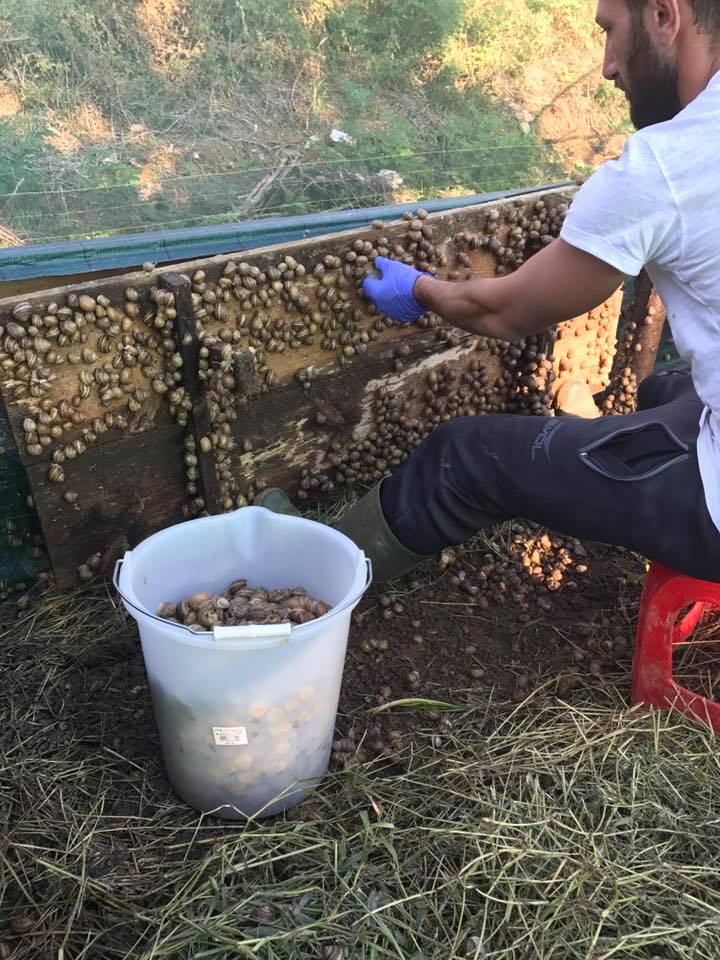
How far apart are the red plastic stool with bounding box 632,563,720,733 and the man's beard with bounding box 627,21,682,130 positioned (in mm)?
1269

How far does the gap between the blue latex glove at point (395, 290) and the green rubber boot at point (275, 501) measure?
0.73 metres

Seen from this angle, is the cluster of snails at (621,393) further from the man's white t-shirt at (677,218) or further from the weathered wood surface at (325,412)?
the man's white t-shirt at (677,218)

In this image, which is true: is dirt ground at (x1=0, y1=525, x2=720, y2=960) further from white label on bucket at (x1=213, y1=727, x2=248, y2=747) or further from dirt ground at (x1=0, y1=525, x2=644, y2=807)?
white label on bucket at (x1=213, y1=727, x2=248, y2=747)

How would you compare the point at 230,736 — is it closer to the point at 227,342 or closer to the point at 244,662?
the point at 244,662

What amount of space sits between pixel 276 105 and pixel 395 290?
6.44 metres

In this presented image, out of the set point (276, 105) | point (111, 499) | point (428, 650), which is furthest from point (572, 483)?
point (276, 105)

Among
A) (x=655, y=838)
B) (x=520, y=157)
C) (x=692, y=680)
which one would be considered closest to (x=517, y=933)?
(x=655, y=838)

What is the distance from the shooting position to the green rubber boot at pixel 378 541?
2.70 m

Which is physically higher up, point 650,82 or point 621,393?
point 650,82

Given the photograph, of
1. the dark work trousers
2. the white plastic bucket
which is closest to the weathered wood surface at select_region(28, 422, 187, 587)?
the white plastic bucket

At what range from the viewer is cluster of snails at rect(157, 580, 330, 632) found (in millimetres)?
2115

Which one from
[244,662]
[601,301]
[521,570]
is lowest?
[521,570]

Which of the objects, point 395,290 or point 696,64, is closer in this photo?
point 696,64

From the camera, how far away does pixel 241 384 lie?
2598mm
